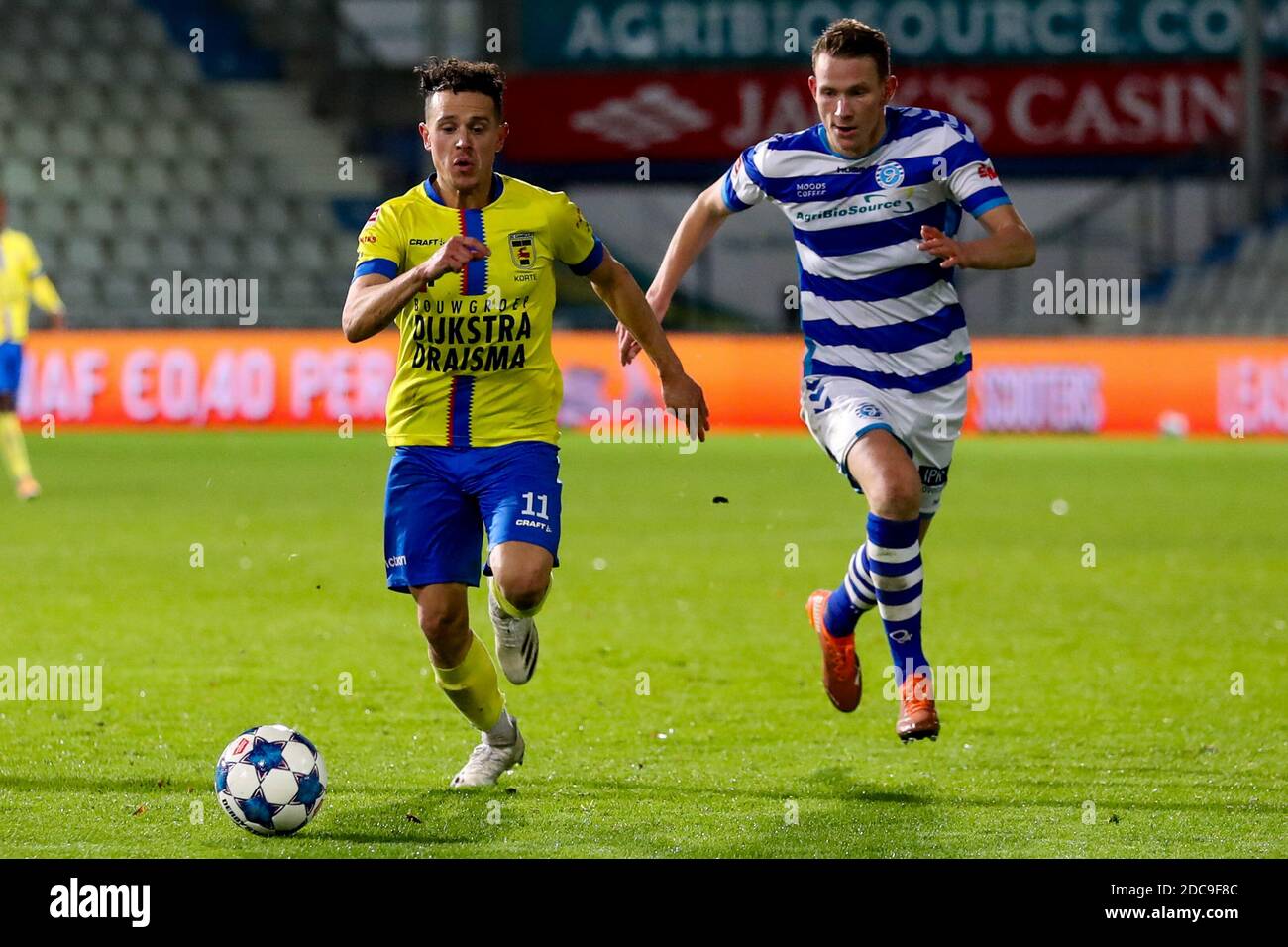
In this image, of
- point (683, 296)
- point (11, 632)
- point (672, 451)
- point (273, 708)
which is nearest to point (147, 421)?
point (672, 451)

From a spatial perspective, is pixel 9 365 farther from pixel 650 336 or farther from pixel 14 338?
pixel 650 336

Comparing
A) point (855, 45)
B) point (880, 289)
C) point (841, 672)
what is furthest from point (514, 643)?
point (855, 45)

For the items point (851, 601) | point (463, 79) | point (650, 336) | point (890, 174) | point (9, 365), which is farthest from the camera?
point (9, 365)

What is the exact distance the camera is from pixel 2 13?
28.8 metres

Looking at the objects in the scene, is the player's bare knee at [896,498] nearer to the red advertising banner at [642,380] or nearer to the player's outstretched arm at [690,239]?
the player's outstretched arm at [690,239]

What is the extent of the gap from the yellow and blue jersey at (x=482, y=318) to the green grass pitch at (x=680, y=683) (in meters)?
1.09

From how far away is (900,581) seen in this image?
6246 millimetres

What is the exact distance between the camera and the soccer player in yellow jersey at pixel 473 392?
562cm

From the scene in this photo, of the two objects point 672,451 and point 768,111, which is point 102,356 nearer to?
point 672,451

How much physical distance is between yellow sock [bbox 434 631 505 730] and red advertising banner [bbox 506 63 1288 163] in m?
22.4

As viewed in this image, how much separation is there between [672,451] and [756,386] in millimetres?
1196

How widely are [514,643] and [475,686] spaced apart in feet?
1.11

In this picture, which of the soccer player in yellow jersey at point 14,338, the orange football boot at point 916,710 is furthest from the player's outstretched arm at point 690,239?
the soccer player in yellow jersey at point 14,338

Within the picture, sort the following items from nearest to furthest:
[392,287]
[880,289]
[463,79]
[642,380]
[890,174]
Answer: [392,287] < [463,79] < [890,174] < [880,289] < [642,380]
